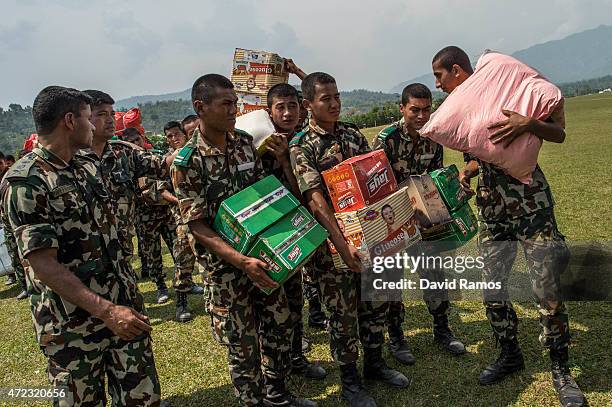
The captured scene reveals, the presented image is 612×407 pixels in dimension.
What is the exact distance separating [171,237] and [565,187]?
29.6 feet

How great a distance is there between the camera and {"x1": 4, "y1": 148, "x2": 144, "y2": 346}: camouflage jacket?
7.22 feet

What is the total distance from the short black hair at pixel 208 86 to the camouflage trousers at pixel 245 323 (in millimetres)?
1184

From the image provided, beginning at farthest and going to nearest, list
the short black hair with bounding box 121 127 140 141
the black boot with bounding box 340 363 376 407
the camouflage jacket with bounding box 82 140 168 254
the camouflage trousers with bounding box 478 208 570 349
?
the short black hair with bounding box 121 127 140 141 → the camouflage jacket with bounding box 82 140 168 254 → the black boot with bounding box 340 363 376 407 → the camouflage trousers with bounding box 478 208 570 349

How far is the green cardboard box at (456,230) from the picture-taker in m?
3.51

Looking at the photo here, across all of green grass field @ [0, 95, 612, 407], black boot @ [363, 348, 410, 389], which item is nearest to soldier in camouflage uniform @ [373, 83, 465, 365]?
green grass field @ [0, 95, 612, 407]

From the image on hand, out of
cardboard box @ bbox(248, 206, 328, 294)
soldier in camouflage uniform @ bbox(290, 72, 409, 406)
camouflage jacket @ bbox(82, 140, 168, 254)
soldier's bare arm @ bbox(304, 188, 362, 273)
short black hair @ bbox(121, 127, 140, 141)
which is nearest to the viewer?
cardboard box @ bbox(248, 206, 328, 294)

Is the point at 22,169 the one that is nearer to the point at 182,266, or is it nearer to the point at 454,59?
the point at 454,59

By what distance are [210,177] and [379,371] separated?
2103 mm

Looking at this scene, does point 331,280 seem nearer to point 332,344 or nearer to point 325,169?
point 332,344

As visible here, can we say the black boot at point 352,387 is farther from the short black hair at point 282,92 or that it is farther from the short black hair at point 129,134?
the short black hair at point 129,134

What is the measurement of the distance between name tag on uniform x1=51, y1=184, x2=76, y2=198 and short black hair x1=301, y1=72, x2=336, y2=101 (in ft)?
5.62

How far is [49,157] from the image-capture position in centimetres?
239

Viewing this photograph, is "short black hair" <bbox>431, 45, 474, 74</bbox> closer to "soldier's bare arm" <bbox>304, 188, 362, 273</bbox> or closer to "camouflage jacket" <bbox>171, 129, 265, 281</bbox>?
"soldier's bare arm" <bbox>304, 188, 362, 273</bbox>

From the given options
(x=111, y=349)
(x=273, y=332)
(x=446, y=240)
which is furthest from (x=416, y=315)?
(x=111, y=349)
